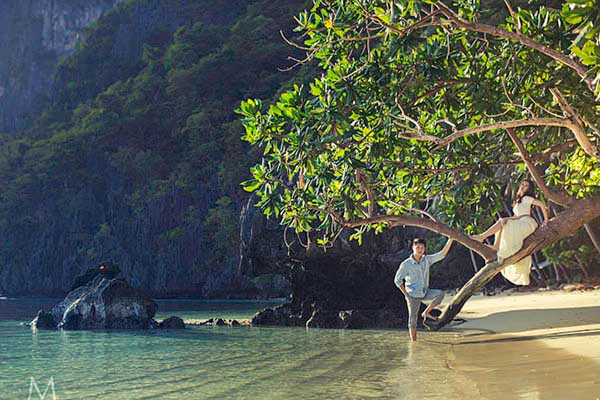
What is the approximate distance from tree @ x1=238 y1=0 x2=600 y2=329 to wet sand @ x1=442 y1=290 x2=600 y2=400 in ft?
3.34

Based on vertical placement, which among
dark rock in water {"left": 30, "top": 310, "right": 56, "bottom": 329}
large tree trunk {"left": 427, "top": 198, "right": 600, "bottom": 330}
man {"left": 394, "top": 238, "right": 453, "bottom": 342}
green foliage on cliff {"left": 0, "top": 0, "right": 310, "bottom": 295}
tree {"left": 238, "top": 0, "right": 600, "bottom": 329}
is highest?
green foliage on cliff {"left": 0, "top": 0, "right": 310, "bottom": 295}

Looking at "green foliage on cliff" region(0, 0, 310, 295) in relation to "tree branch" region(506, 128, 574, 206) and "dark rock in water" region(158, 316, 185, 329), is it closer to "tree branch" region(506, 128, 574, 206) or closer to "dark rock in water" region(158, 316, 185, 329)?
"dark rock in water" region(158, 316, 185, 329)

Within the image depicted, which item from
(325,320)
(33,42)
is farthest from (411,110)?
(33,42)

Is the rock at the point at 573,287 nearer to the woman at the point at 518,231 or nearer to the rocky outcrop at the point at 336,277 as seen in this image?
the rocky outcrop at the point at 336,277

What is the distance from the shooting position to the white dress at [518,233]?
27.3ft

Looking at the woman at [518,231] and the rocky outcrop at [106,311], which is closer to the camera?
the woman at [518,231]

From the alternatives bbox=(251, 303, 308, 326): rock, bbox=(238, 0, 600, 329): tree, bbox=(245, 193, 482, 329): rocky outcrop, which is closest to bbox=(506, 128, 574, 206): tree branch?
bbox=(238, 0, 600, 329): tree

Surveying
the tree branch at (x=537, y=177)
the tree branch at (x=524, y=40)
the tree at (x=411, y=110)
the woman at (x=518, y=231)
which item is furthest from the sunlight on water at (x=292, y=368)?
the tree branch at (x=524, y=40)

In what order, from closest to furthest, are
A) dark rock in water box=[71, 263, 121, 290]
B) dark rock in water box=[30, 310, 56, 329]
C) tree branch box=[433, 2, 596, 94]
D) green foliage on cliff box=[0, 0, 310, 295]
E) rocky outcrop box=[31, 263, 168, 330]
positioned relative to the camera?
tree branch box=[433, 2, 596, 94] → rocky outcrop box=[31, 263, 168, 330] → dark rock in water box=[30, 310, 56, 329] → dark rock in water box=[71, 263, 121, 290] → green foliage on cliff box=[0, 0, 310, 295]

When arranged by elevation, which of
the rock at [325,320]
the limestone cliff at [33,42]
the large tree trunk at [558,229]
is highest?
the limestone cliff at [33,42]

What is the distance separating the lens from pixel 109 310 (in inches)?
671

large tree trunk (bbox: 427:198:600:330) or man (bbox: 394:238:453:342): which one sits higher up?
large tree trunk (bbox: 427:198:600:330)

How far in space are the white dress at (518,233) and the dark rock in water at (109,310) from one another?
1006 centimetres

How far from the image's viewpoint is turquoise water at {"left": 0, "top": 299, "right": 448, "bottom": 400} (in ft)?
25.1
